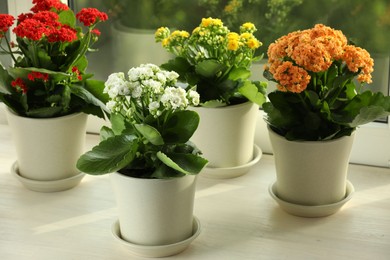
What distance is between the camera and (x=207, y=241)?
6.17ft

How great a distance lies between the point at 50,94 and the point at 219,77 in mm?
460

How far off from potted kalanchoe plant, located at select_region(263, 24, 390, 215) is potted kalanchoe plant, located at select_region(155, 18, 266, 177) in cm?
14

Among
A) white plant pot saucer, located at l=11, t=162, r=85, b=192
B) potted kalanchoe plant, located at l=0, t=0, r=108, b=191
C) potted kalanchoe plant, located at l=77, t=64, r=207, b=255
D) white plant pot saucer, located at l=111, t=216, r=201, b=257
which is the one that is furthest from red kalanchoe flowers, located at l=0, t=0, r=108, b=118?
white plant pot saucer, located at l=111, t=216, r=201, b=257

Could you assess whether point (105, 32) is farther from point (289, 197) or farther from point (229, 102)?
point (289, 197)

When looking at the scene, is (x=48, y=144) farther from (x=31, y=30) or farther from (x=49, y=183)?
(x=31, y=30)

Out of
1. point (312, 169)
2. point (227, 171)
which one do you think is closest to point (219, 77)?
point (227, 171)

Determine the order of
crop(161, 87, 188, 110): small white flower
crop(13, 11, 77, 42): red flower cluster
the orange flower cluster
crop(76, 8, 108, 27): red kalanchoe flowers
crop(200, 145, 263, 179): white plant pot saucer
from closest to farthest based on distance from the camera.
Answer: crop(161, 87, 188, 110): small white flower → the orange flower cluster → crop(13, 11, 77, 42): red flower cluster → crop(76, 8, 108, 27): red kalanchoe flowers → crop(200, 145, 263, 179): white plant pot saucer

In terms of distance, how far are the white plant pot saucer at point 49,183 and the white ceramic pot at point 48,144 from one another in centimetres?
2

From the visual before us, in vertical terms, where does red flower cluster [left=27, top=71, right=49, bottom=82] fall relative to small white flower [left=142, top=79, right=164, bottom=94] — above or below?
below

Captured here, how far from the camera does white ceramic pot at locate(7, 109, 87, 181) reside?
2055mm

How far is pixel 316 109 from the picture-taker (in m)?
1.92

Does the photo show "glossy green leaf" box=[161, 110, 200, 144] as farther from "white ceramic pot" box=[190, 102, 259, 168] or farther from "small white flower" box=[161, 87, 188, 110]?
"white ceramic pot" box=[190, 102, 259, 168]

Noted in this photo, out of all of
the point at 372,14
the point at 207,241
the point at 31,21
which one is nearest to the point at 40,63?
the point at 31,21

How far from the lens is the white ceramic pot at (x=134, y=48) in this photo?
246cm
